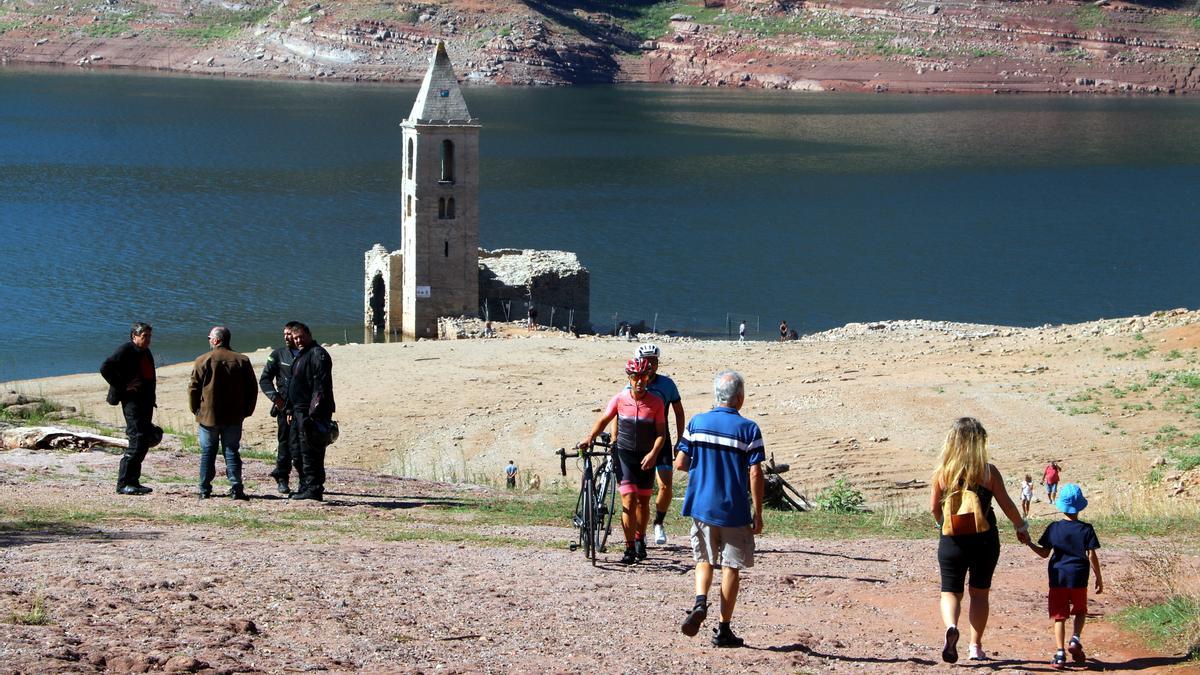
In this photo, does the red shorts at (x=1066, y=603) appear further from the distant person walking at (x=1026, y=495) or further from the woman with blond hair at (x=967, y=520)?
the distant person walking at (x=1026, y=495)

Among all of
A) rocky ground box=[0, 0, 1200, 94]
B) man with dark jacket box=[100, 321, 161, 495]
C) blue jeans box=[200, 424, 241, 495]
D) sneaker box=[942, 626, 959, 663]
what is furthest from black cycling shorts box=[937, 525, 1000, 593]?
rocky ground box=[0, 0, 1200, 94]

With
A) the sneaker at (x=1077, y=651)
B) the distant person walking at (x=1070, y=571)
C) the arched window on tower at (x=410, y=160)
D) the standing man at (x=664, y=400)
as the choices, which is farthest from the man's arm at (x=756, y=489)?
the arched window on tower at (x=410, y=160)

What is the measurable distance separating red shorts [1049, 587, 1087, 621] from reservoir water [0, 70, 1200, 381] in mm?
32778

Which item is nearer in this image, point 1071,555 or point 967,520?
point 967,520

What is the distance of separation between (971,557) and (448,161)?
115 ft

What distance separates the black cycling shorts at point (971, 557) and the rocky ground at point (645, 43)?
154898 millimetres

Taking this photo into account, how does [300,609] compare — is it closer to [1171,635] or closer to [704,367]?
[1171,635]

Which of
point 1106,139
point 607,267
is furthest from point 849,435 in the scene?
point 1106,139

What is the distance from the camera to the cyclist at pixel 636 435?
1037 centimetres

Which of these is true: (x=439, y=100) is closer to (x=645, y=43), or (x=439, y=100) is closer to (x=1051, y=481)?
(x=1051, y=481)

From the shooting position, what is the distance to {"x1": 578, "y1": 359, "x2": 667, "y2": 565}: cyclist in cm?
1037

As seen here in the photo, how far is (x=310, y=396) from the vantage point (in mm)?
12977

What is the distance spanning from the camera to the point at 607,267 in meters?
58.3

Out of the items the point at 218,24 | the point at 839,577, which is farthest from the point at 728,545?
the point at 218,24
